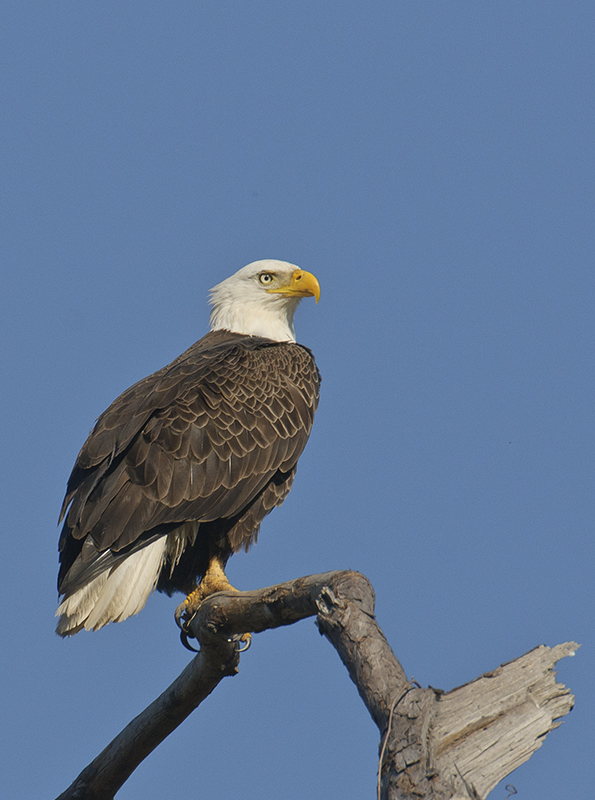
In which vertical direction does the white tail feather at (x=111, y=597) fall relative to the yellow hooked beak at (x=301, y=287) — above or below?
below

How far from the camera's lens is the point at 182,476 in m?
5.60

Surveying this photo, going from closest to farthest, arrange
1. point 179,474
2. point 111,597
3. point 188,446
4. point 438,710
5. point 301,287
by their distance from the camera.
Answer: point 438,710
point 111,597
point 179,474
point 188,446
point 301,287

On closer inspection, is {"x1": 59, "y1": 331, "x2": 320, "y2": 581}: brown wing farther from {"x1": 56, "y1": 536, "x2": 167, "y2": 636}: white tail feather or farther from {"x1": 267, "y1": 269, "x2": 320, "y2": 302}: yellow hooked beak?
{"x1": 267, "y1": 269, "x2": 320, "y2": 302}: yellow hooked beak

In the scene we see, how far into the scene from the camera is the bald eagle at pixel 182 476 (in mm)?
5289

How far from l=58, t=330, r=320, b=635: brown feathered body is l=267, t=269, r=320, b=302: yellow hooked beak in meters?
0.91

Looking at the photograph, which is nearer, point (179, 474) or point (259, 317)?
point (179, 474)

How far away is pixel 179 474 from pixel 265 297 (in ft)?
7.30

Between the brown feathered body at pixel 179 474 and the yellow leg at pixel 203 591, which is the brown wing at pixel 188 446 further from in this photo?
the yellow leg at pixel 203 591

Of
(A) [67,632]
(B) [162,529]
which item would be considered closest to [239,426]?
(B) [162,529]

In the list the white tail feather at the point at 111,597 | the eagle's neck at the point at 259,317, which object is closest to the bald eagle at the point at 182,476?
the white tail feather at the point at 111,597

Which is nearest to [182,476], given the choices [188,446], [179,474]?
[179,474]

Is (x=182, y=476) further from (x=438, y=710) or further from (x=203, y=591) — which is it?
(x=438, y=710)

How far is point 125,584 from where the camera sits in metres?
5.37

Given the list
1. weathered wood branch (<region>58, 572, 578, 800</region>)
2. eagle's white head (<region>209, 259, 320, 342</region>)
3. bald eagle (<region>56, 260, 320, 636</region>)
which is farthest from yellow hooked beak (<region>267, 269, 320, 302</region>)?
weathered wood branch (<region>58, 572, 578, 800</region>)
